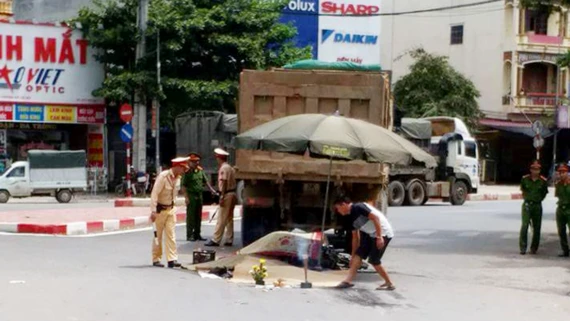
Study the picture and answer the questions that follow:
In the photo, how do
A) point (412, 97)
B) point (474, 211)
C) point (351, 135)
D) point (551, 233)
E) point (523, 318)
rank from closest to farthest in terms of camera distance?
point (523, 318) < point (351, 135) < point (551, 233) < point (474, 211) < point (412, 97)

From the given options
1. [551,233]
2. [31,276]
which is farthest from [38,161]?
[31,276]

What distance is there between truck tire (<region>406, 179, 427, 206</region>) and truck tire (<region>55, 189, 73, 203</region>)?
10771 millimetres

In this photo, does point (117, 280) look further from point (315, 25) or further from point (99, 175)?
point (315, 25)

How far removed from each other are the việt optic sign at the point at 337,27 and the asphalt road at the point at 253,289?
24554mm

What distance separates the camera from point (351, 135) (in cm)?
1311

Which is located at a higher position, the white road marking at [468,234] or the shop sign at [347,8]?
the shop sign at [347,8]

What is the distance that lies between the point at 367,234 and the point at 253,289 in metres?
1.61

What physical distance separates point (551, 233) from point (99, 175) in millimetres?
18157

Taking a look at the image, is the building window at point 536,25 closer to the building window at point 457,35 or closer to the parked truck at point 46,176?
the building window at point 457,35

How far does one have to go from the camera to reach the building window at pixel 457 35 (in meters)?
51.9

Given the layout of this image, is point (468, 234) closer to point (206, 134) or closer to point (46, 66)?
point (206, 134)

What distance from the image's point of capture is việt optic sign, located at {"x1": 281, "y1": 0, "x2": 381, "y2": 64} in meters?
42.6

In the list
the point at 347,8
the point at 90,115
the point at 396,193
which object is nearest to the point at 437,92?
the point at 347,8

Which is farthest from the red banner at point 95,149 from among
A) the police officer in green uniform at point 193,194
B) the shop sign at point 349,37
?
the police officer in green uniform at point 193,194
